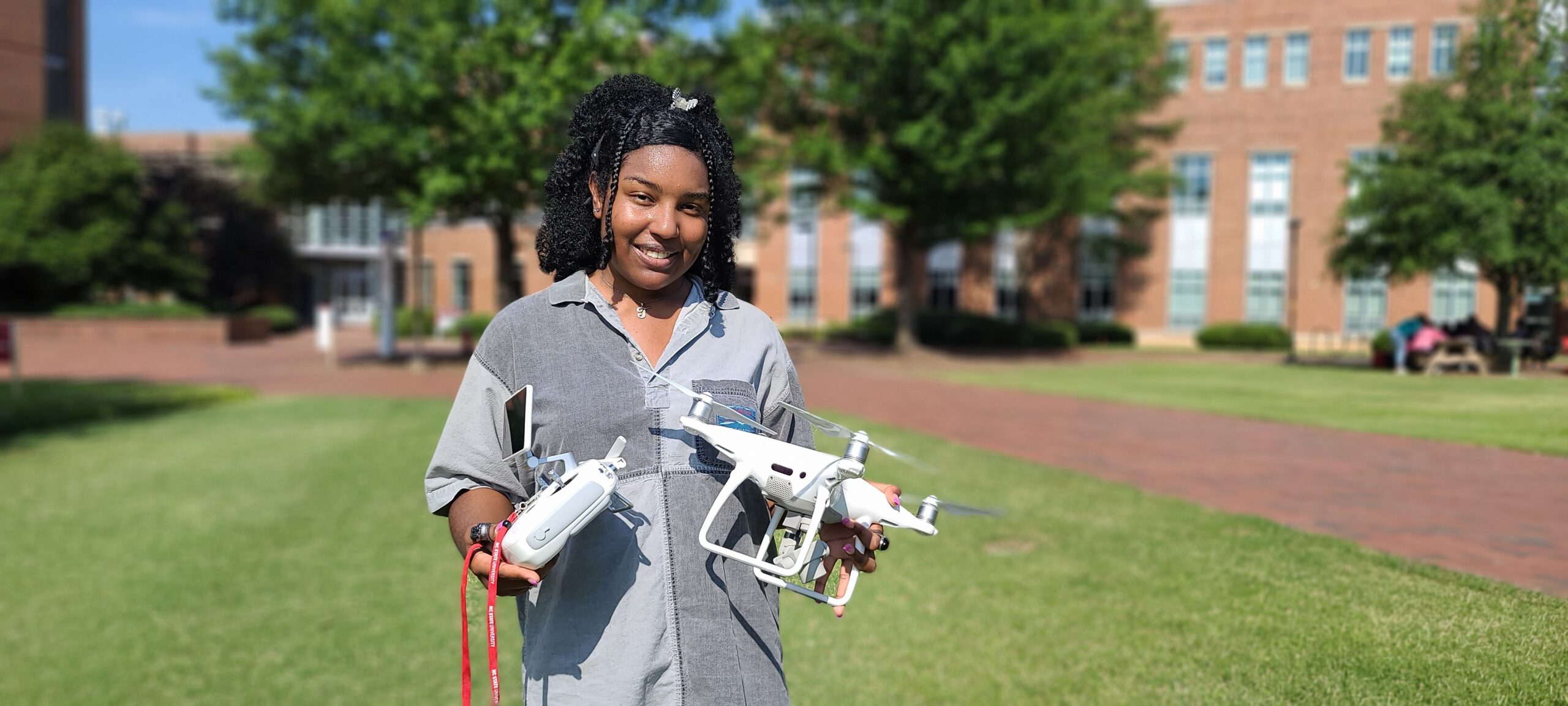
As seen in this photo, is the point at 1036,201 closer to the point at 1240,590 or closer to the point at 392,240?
the point at 392,240

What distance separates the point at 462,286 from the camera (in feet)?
159

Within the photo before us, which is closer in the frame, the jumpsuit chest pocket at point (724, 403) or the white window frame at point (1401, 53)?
the jumpsuit chest pocket at point (724, 403)

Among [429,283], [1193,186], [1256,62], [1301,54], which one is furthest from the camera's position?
[429,283]

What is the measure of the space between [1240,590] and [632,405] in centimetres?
292

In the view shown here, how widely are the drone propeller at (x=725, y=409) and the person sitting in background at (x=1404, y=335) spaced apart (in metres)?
2.37

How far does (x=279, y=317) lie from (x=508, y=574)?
4136 cm

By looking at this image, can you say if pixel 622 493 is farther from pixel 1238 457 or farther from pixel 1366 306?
pixel 1238 457

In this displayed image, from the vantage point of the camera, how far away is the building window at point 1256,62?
22.6 metres

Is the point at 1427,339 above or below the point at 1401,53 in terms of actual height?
below

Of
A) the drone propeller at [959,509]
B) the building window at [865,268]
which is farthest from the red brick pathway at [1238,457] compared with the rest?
the building window at [865,268]

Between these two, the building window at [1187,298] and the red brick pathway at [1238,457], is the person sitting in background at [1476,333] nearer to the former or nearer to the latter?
the red brick pathway at [1238,457]

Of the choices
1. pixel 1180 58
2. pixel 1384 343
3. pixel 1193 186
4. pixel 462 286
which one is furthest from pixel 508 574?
pixel 462 286

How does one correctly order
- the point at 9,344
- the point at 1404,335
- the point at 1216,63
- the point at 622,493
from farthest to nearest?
the point at 1216,63, the point at 9,344, the point at 1404,335, the point at 622,493

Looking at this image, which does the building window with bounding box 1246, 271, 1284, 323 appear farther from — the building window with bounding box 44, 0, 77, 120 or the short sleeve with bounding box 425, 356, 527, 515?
A: the building window with bounding box 44, 0, 77, 120
